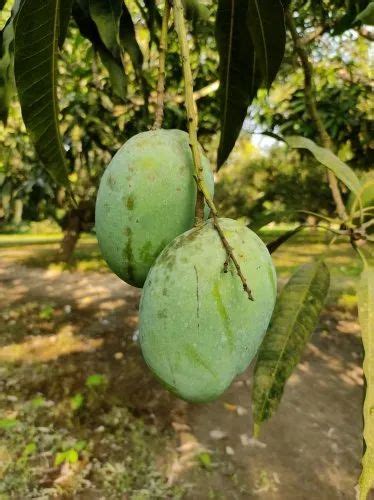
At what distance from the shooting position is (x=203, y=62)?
3.70 meters

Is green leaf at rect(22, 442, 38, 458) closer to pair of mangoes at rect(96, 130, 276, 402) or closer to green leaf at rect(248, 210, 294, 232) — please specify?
green leaf at rect(248, 210, 294, 232)

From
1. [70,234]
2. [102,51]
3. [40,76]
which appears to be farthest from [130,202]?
[70,234]

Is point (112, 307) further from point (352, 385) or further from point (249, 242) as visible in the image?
point (249, 242)

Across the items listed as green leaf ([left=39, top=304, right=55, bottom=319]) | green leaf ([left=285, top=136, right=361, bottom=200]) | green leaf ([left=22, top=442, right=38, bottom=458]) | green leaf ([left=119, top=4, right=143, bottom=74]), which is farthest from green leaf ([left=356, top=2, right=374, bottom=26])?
green leaf ([left=39, top=304, right=55, bottom=319])

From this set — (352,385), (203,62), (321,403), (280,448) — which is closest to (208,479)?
(280,448)

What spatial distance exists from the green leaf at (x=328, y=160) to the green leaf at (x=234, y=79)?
200 millimetres

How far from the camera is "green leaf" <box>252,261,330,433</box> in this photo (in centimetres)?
91

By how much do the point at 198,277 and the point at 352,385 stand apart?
138 inches

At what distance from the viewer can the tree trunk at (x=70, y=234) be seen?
22.9 ft

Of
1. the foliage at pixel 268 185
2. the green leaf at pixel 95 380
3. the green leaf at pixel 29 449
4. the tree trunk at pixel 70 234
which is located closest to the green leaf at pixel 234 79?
the green leaf at pixel 29 449

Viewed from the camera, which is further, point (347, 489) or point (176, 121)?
point (176, 121)

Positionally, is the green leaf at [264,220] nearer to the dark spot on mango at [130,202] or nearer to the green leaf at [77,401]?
the dark spot on mango at [130,202]

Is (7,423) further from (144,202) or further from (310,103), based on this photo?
(144,202)

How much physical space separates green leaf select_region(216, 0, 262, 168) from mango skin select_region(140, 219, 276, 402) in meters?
0.30
